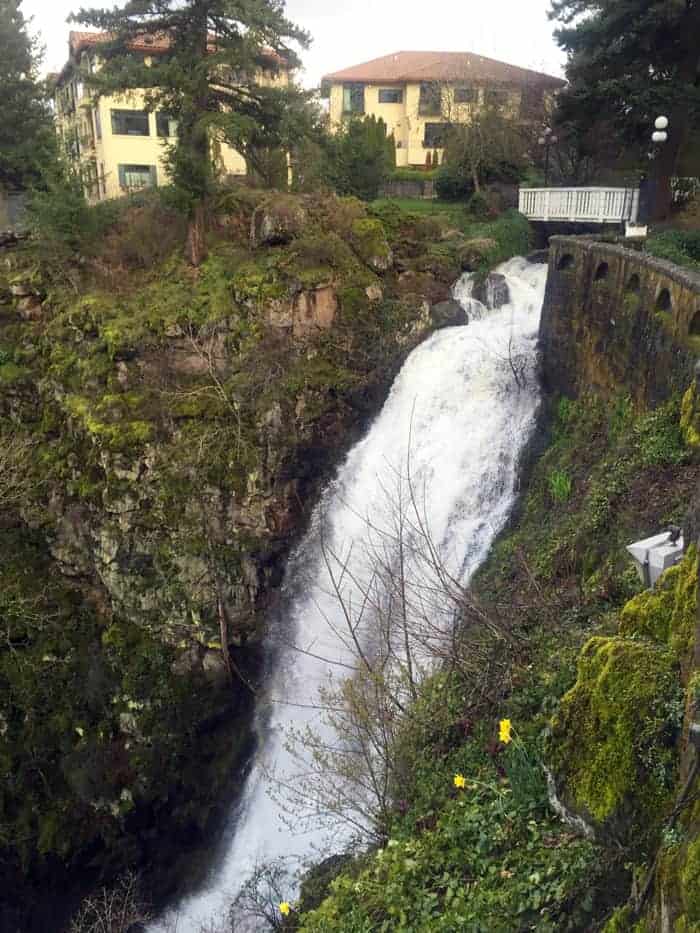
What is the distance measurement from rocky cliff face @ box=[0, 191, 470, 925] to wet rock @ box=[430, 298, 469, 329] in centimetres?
30

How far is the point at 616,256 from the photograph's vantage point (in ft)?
40.6

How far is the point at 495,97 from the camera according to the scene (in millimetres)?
27828

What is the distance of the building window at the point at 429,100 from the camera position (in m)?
32.3

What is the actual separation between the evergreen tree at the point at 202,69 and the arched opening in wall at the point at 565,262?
22.8 feet

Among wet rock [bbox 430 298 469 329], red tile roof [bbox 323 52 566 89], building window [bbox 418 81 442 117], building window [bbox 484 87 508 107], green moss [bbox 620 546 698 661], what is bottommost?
green moss [bbox 620 546 698 661]

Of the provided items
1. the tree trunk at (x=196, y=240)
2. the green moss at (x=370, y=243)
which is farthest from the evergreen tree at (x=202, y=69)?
the green moss at (x=370, y=243)

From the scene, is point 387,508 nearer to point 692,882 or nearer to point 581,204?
point 581,204

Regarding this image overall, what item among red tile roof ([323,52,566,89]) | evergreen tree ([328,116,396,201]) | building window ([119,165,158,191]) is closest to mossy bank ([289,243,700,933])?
evergreen tree ([328,116,396,201])

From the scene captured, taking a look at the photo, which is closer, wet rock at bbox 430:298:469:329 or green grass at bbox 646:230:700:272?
green grass at bbox 646:230:700:272

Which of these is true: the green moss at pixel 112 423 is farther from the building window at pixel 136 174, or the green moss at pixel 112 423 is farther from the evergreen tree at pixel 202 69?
the building window at pixel 136 174

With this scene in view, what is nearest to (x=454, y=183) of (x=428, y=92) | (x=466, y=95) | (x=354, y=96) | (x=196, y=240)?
(x=466, y=95)

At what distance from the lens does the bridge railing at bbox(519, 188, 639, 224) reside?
59.8ft

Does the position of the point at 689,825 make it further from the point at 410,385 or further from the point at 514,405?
the point at 410,385

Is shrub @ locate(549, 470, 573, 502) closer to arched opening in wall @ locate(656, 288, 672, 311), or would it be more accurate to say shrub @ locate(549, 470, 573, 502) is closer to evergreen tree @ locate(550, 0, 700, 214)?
arched opening in wall @ locate(656, 288, 672, 311)
